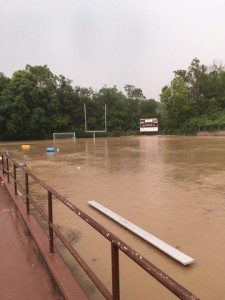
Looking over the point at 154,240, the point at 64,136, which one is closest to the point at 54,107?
the point at 64,136

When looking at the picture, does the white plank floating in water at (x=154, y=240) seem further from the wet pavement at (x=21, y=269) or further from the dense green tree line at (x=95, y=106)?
the dense green tree line at (x=95, y=106)

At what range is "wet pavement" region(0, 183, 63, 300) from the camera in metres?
2.93

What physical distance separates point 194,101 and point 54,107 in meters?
26.0

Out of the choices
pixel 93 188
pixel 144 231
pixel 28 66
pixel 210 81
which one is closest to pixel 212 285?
pixel 144 231

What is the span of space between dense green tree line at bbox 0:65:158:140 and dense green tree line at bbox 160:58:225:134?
7.19m

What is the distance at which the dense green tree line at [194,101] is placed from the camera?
5369cm

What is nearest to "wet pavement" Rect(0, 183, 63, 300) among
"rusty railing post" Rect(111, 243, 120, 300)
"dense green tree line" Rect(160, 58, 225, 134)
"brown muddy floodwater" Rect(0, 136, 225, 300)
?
"brown muddy floodwater" Rect(0, 136, 225, 300)

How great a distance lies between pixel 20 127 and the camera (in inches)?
1673

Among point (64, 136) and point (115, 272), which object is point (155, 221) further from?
point (64, 136)

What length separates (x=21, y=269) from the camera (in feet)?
11.2

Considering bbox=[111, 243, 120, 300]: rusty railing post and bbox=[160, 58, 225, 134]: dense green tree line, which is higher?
bbox=[160, 58, 225, 134]: dense green tree line

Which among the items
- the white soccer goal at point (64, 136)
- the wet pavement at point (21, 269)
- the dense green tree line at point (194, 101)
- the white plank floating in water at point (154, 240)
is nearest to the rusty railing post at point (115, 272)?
the wet pavement at point (21, 269)

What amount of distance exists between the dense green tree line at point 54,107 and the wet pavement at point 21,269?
127 feet

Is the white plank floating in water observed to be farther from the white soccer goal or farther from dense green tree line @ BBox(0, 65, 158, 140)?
the white soccer goal
